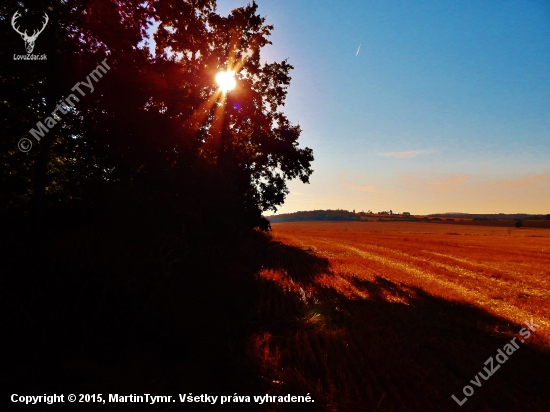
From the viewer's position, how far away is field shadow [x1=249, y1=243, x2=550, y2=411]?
3.91 m

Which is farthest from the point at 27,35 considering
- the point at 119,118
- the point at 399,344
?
the point at 399,344

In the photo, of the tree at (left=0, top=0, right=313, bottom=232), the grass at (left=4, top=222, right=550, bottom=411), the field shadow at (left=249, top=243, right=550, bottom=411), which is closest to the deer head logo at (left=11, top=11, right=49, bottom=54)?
the tree at (left=0, top=0, right=313, bottom=232)

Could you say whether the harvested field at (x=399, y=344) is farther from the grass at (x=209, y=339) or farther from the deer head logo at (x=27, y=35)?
the deer head logo at (x=27, y=35)

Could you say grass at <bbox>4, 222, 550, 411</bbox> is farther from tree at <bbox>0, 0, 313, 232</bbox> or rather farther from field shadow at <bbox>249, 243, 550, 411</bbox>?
tree at <bbox>0, 0, 313, 232</bbox>

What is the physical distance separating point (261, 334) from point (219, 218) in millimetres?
6268

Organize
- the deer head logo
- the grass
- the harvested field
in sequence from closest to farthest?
the grass < the harvested field < the deer head logo

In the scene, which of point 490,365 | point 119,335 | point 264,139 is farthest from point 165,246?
point 264,139

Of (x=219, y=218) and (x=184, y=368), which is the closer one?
(x=184, y=368)

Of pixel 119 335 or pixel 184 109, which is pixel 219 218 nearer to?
pixel 184 109

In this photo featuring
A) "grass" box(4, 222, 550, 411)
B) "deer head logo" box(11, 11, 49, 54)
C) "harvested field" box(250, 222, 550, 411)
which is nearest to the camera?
"grass" box(4, 222, 550, 411)

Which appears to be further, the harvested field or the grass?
the harvested field

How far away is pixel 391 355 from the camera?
16.9ft

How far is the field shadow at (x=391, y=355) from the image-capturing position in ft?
12.8

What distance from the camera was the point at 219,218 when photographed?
36.8ft
